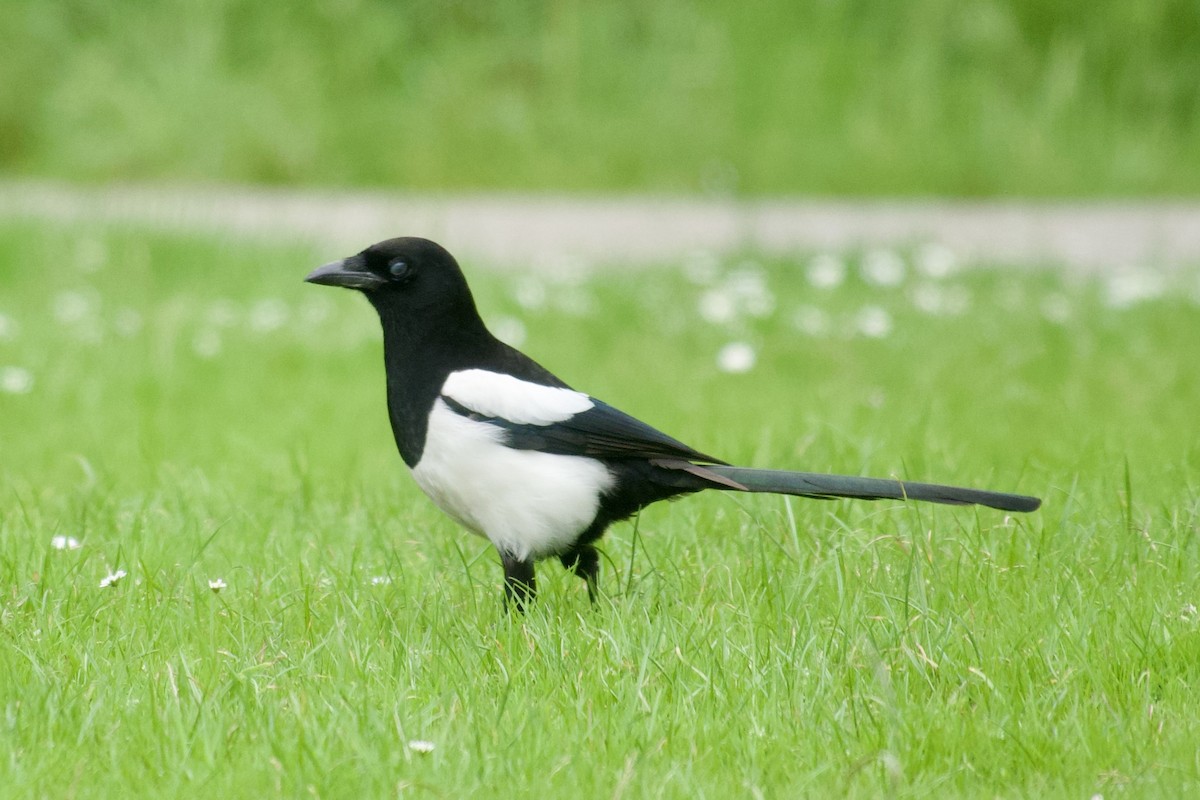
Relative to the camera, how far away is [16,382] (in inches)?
220

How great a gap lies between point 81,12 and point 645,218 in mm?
5523

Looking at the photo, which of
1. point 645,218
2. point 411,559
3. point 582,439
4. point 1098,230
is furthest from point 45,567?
point 1098,230

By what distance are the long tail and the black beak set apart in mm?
831

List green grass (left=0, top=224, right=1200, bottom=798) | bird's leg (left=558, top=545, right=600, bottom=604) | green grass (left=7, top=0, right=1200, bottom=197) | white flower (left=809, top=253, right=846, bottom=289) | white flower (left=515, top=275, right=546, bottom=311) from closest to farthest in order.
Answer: green grass (left=0, top=224, right=1200, bottom=798) → bird's leg (left=558, top=545, right=600, bottom=604) → white flower (left=515, top=275, right=546, bottom=311) → white flower (left=809, top=253, right=846, bottom=289) → green grass (left=7, top=0, right=1200, bottom=197)

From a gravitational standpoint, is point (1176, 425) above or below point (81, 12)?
below

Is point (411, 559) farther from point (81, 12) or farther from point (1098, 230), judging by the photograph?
point (81, 12)

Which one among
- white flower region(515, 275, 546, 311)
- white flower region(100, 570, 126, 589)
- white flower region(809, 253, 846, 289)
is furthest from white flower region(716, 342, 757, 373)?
white flower region(100, 570, 126, 589)

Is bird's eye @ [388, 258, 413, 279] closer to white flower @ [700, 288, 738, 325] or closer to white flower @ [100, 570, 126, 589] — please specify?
white flower @ [100, 570, 126, 589]

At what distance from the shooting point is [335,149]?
37.1 feet

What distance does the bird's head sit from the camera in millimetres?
3295

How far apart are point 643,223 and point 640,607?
262 inches

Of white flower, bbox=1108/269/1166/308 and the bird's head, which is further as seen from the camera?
white flower, bbox=1108/269/1166/308

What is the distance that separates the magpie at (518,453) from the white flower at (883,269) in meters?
4.74

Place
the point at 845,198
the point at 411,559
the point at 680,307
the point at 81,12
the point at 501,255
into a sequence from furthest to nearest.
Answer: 1. the point at 81,12
2. the point at 845,198
3. the point at 501,255
4. the point at 680,307
5. the point at 411,559
